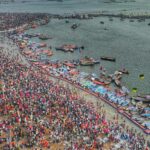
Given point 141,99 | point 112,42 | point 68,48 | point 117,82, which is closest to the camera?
point 141,99

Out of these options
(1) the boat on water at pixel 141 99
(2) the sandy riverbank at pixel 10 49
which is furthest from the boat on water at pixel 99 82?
(2) the sandy riverbank at pixel 10 49

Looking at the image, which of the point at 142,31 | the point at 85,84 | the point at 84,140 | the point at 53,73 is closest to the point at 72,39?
the point at 142,31

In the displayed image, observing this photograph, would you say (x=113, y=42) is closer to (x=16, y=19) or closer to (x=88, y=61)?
(x=88, y=61)

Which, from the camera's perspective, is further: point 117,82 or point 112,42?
point 112,42

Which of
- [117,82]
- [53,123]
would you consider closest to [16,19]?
[117,82]

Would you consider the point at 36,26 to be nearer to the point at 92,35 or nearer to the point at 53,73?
the point at 92,35

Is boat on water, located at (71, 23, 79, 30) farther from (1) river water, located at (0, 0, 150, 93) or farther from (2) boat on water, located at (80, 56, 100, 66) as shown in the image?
(2) boat on water, located at (80, 56, 100, 66)
